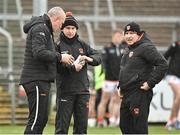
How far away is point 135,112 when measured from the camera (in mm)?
10680

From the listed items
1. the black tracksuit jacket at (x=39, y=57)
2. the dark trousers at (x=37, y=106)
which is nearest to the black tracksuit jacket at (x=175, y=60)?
the black tracksuit jacket at (x=39, y=57)

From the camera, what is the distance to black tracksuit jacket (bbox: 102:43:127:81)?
17219mm

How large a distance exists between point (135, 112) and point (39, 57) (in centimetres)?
151

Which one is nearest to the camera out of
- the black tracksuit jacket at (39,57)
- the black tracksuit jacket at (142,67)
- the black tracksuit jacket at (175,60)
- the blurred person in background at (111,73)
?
the black tracksuit jacket at (39,57)

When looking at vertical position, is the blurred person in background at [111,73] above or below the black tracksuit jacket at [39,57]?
below

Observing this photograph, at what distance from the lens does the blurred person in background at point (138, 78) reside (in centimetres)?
1068

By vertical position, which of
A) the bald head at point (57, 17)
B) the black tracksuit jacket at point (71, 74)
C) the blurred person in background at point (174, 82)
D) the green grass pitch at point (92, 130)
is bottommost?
the green grass pitch at point (92, 130)

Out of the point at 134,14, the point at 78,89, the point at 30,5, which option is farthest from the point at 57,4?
the point at 78,89

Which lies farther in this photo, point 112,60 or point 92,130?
point 112,60

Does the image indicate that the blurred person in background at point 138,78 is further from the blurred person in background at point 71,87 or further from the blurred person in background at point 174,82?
the blurred person in background at point 174,82

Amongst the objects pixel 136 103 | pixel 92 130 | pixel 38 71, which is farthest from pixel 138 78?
pixel 92 130

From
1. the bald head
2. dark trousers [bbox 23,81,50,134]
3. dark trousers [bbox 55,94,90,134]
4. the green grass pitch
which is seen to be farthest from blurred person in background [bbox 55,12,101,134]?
the green grass pitch

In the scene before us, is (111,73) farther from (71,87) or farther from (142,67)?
(142,67)

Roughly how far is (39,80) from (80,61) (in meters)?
0.78
